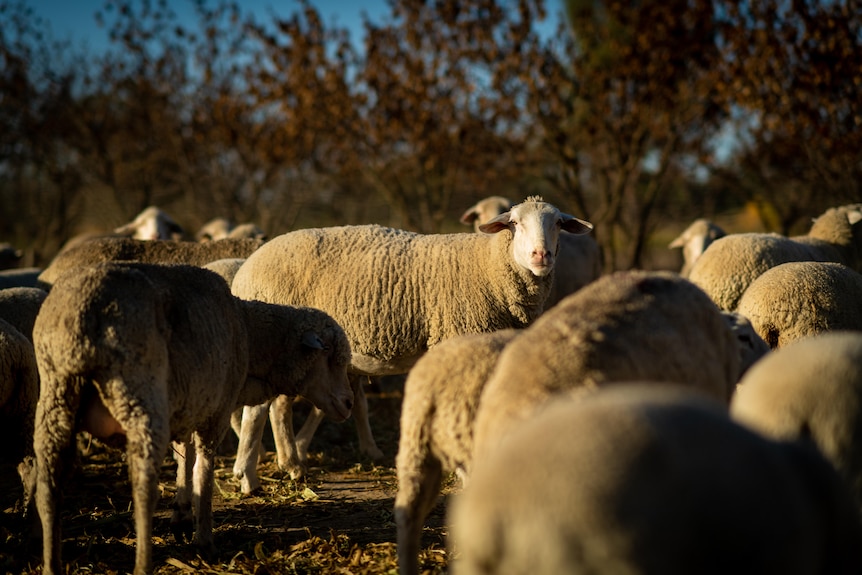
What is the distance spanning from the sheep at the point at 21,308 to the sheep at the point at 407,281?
1605 mm

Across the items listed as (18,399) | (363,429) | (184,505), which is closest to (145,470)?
(184,505)

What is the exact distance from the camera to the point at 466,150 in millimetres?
16797

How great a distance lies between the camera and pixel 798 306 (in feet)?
18.6

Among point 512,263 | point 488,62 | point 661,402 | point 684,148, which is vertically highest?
Result: point 488,62

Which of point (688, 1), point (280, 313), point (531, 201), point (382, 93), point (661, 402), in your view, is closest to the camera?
point (661, 402)

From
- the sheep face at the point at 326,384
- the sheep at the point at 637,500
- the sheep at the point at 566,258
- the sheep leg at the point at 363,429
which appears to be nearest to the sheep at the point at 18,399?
the sheep face at the point at 326,384

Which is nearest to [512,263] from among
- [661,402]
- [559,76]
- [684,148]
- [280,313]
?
[280,313]

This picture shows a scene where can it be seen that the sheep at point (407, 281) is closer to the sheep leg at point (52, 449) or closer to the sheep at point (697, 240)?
the sheep leg at point (52, 449)

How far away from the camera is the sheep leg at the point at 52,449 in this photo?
4020 millimetres

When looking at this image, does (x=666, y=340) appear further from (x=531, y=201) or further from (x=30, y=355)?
Answer: (x=30, y=355)

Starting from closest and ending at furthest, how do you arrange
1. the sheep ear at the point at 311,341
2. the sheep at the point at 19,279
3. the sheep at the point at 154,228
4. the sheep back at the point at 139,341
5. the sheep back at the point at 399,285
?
1. the sheep back at the point at 139,341
2. the sheep ear at the point at 311,341
3. the sheep back at the point at 399,285
4. the sheep at the point at 19,279
5. the sheep at the point at 154,228

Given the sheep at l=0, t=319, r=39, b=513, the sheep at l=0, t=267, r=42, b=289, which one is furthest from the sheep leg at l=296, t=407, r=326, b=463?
the sheep at l=0, t=267, r=42, b=289

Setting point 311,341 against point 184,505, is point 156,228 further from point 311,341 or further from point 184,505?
point 184,505

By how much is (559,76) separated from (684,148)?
4820 mm
